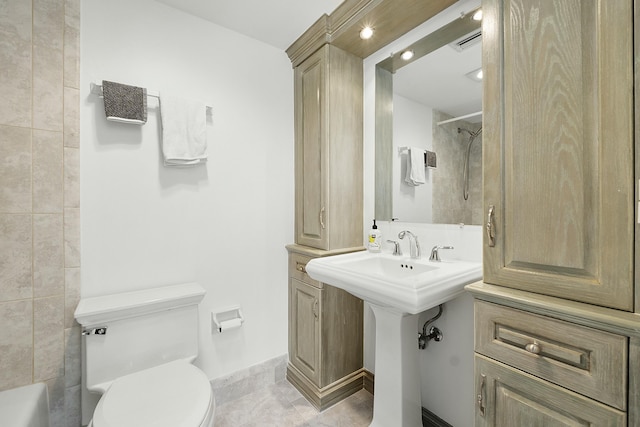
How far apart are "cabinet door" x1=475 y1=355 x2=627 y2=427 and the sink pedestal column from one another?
413mm

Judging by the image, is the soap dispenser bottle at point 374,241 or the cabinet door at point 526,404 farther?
the soap dispenser bottle at point 374,241

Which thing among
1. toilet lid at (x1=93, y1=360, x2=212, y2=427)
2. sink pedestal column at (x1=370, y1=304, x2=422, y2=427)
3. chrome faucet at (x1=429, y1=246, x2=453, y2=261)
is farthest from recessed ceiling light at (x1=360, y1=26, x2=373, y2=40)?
toilet lid at (x1=93, y1=360, x2=212, y2=427)

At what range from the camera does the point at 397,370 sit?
136cm

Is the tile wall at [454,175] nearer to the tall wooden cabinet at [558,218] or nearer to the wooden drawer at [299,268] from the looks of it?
the tall wooden cabinet at [558,218]

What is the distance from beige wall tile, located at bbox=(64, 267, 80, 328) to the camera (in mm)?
1397

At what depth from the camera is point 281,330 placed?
2.09m

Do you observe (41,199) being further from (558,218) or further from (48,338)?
(558,218)

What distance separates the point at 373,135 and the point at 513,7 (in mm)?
1070

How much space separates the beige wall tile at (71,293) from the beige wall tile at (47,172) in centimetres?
32

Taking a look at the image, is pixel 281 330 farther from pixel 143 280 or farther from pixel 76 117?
pixel 76 117

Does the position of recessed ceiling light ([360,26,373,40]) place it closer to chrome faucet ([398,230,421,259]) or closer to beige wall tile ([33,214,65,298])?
chrome faucet ([398,230,421,259])

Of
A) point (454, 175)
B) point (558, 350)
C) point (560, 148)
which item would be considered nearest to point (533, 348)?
point (558, 350)

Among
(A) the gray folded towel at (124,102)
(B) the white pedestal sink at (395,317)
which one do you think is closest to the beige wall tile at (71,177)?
(A) the gray folded towel at (124,102)

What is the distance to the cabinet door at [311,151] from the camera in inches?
72.0
